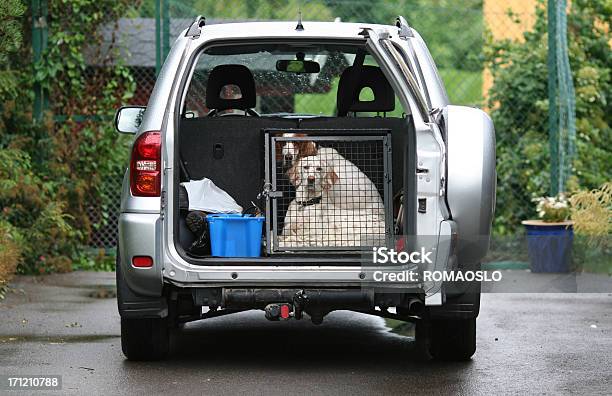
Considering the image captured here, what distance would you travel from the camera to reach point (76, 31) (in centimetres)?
1302

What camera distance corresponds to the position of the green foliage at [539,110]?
531 inches

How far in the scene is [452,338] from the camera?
743 centimetres

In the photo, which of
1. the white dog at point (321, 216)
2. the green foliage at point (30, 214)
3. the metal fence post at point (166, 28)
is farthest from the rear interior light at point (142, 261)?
the metal fence post at point (166, 28)

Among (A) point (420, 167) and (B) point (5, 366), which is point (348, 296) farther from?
(B) point (5, 366)

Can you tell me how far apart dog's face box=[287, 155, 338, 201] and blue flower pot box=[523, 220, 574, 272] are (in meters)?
5.22

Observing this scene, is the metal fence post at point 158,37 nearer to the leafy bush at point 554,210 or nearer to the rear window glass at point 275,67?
the rear window glass at point 275,67

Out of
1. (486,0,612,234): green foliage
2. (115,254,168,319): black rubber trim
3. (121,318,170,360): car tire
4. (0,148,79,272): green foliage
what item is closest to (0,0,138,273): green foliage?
(0,148,79,272): green foliage

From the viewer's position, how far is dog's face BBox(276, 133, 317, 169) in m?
7.48

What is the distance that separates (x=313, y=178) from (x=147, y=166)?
41.4 inches

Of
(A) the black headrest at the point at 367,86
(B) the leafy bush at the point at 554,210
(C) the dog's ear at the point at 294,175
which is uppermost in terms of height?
(A) the black headrest at the point at 367,86

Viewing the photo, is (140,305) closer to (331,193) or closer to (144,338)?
(144,338)

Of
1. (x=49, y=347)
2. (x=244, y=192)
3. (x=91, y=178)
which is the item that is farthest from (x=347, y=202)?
(x=91, y=178)

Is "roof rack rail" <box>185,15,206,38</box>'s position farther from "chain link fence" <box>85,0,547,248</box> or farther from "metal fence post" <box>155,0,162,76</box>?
"metal fence post" <box>155,0,162,76</box>

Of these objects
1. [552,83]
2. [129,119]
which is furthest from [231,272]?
[552,83]
